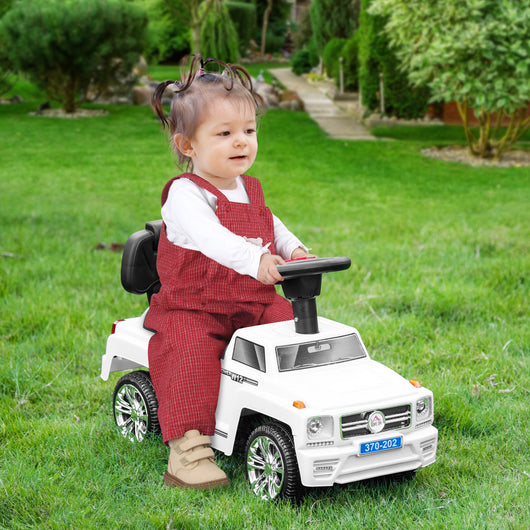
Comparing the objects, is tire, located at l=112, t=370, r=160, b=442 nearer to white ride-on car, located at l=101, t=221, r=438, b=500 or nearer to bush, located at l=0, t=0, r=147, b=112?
white ride-on car, located at l=101, t=221, r=438, b=500

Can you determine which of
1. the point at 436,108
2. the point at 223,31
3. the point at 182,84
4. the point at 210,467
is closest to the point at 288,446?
the point at 210,467

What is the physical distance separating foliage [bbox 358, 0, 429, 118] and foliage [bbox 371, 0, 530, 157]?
3679 millimetres

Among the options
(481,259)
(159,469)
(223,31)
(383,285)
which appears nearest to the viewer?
(159,469)

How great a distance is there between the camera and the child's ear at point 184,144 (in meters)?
2.96

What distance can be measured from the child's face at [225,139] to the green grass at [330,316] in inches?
45.4

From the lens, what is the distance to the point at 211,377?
282 centimetres

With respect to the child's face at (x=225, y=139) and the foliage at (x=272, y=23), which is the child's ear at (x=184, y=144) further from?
the foliage at (x=272, y=23)

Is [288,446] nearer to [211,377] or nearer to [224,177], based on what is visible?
[211,377]

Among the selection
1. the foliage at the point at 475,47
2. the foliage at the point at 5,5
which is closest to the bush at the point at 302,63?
the foliage at the point at 5,5

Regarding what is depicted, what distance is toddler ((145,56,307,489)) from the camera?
2773 millimetres

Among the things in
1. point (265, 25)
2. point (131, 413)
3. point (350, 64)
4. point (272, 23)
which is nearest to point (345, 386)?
point (131, 413)

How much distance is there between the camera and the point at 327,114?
19469 millimetres

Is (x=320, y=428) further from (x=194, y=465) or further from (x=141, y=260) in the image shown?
(x=141, y=260)

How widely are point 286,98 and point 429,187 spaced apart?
11.4 metres
